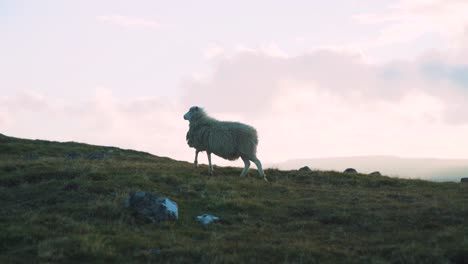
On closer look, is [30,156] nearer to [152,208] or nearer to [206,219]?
[152,208]

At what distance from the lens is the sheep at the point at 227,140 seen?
2666 centimetres

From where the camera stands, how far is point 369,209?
64.8 feet

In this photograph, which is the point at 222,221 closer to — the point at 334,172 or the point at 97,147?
the point at 334,172

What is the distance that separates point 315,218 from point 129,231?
5976mm

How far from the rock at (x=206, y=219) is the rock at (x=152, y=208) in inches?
28.7

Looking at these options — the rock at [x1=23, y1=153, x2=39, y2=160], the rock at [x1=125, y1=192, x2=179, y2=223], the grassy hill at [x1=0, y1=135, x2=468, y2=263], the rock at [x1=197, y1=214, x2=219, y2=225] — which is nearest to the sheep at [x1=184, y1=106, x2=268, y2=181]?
the grassy hill at [x1=0, y1=135, x2=468, y2=263]

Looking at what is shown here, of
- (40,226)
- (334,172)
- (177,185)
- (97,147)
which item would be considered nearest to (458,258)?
(40,226)

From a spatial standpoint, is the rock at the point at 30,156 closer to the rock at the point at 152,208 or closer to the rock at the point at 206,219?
the rock at the point at 152,208

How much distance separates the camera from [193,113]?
95.0 ft

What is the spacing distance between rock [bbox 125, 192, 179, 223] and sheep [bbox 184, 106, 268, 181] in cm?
880

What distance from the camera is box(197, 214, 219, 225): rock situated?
1795 cm

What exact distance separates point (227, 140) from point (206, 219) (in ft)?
29.1

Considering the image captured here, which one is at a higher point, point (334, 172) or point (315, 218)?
point (334, 172)

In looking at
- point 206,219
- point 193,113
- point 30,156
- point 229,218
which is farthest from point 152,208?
point 30,156
